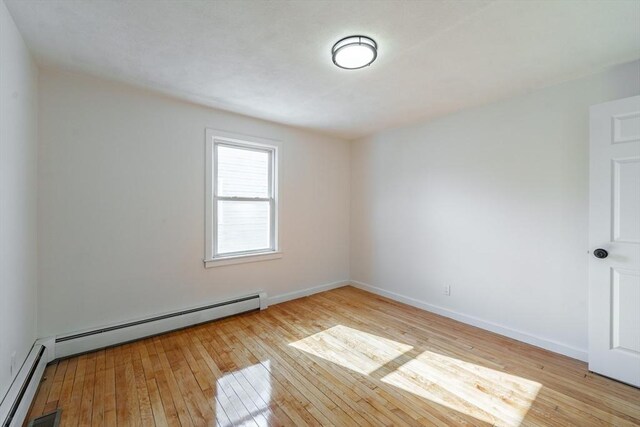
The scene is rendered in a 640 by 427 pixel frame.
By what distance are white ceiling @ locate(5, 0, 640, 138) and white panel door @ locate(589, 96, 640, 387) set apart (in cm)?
57

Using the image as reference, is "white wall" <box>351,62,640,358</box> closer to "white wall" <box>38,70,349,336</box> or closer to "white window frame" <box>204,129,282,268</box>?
"white window frame" <box>204,129,282,268</box>

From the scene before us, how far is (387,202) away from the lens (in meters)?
4.08

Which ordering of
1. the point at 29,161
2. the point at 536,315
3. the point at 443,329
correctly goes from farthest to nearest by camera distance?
the point at 443,329
the point at 536,315
the point at 29,161

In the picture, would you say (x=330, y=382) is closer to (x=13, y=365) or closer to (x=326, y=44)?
(x=13, y=365)

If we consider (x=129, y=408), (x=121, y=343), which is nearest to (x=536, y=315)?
(x=129, y=408)

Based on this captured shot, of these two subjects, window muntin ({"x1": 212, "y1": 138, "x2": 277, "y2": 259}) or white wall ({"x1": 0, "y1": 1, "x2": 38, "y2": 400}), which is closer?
white wall ({"x1": 0, "y1": 1, "x2": 38, "y2": 400})

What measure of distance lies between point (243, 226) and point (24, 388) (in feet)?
7.37

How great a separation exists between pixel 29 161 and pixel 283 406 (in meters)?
2.65

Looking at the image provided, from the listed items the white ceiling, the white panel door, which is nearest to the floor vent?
the white ceiling

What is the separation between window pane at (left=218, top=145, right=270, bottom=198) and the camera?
337 centimetres

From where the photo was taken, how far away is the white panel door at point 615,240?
6.72 ft

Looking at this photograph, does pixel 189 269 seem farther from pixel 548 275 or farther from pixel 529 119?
pixel 529 119

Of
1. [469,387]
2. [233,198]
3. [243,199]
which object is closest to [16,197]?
[233,198]

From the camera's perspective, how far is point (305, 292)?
4.10 m
